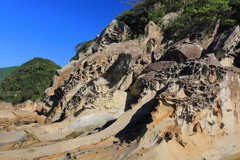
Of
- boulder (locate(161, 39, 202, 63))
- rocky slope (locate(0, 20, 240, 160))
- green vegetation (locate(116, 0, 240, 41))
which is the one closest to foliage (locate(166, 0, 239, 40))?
green vegetation (locate(116, 0, 240, 41))

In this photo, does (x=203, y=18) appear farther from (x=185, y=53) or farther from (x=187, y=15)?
(x=185, y=53)

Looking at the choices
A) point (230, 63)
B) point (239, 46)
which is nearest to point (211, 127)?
point (230, 63)

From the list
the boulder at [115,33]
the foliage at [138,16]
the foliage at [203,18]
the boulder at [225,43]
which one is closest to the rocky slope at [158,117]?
the boulder at [225,43]

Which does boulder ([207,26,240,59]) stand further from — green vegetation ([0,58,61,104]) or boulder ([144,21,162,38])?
green vegetation ([0,58,61,104])

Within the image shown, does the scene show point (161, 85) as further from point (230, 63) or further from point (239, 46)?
point (239, 46)

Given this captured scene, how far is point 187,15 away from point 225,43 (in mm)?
6226

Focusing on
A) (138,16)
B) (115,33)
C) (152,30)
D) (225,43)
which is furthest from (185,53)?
(138,16)

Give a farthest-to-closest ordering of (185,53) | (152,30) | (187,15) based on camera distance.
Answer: (152,30) < (187,15) < (185,53)

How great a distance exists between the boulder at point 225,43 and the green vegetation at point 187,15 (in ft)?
8.65

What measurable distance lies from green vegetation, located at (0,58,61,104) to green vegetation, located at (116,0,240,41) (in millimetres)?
14354

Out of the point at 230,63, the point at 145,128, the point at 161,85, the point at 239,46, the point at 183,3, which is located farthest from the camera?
the point at 183,3

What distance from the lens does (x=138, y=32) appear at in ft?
59.0

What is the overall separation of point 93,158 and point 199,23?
10.1 meters

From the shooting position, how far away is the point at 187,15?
13352mm
